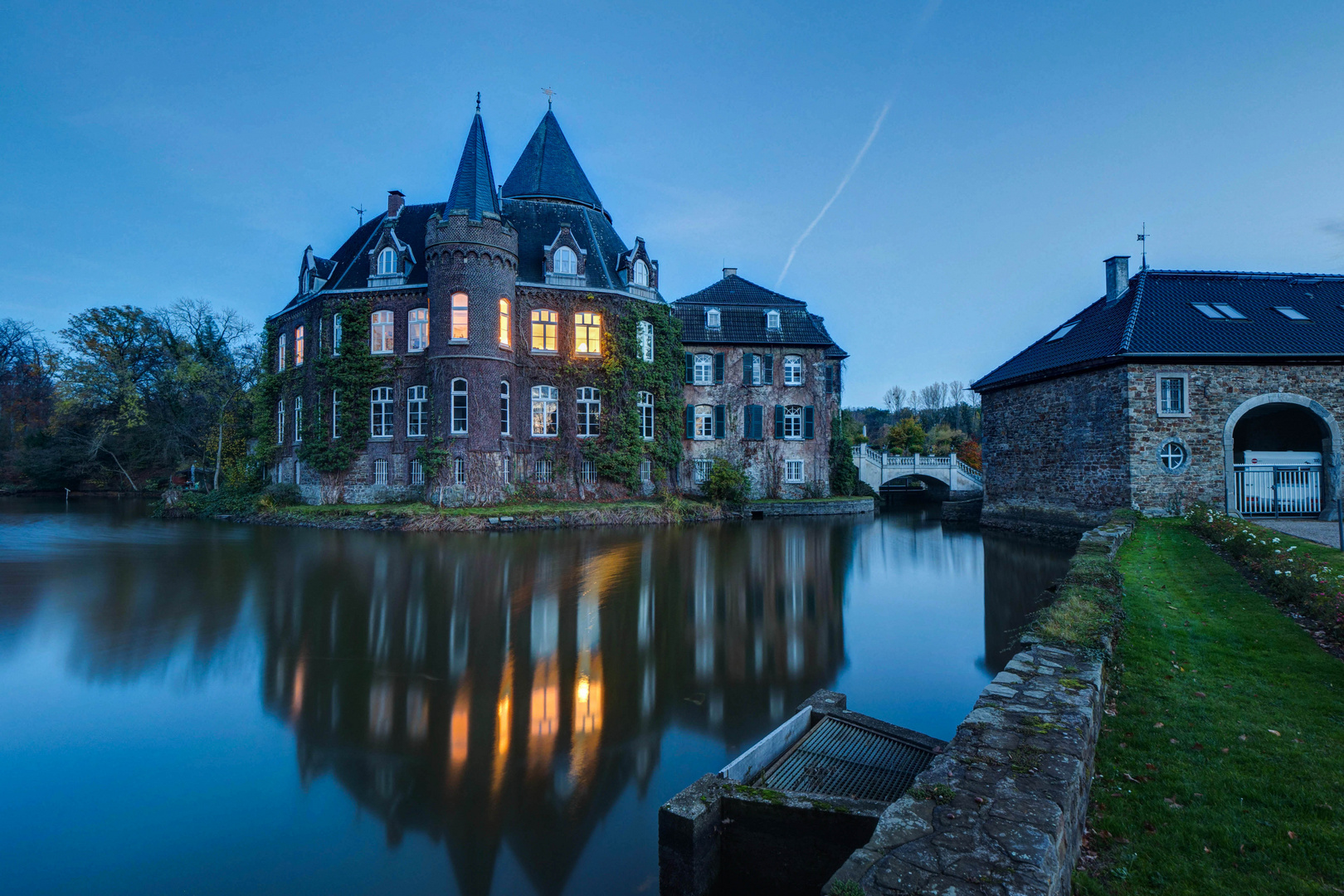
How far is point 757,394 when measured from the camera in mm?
30219

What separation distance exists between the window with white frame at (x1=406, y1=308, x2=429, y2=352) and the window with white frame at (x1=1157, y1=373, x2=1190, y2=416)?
2395 centimetres

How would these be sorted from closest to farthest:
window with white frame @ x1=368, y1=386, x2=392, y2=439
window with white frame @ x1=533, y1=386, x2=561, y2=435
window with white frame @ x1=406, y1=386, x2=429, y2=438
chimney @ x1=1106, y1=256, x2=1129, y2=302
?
chimney @ x1=1106, y1=256, x2=1129, y2=302 → window with white frame @ x1=406, y1=386, x2=429, y2=438 → window with white frame @ x1=368, y1=386, x2=392, y2=439 → window with white frame @ x1=533, y1=386, x2=561, y2=435

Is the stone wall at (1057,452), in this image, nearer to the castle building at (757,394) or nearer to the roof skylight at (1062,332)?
the roof skylight at (1062,332)

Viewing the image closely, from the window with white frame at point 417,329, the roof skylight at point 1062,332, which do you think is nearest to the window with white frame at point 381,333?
the window with white frame at point 417,329

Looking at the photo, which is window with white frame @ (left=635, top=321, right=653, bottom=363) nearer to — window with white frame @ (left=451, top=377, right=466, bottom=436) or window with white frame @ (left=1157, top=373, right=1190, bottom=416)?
window with white frame @ (left=451, top=377, right=466, bottom=436)

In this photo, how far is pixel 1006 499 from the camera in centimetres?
2242

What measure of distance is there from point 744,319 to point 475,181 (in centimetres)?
1361

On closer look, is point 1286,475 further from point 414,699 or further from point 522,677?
point 414,699

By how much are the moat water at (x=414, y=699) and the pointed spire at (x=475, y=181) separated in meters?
14.5

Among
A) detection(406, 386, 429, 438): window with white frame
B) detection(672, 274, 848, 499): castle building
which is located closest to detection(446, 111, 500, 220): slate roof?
detection(406, 386, 429, 438): window with white frame

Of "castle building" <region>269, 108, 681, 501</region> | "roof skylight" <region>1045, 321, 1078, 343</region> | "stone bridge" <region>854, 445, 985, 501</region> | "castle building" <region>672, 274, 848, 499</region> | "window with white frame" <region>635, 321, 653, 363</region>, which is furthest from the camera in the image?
"stone bridge" <region>854, 445, 985, 501</region>

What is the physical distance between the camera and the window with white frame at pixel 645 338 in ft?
86.9

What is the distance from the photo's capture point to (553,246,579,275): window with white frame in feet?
82.9

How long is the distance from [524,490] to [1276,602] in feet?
69.2
